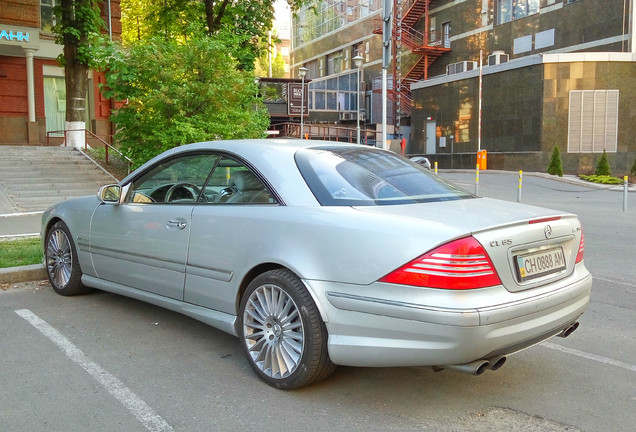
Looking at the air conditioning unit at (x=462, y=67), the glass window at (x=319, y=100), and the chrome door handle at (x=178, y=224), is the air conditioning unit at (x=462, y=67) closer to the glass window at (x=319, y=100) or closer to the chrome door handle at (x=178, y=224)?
the glass window at (x=319, y=100)

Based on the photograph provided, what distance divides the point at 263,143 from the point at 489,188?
63.4 feet

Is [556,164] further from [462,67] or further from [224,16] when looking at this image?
[224,16]

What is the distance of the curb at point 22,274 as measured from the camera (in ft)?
21.3

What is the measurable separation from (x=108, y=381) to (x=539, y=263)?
2858 millimetres

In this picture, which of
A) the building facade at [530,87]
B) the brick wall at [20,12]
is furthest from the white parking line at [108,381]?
the building facade at [530,87]

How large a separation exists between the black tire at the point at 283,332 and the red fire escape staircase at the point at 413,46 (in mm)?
38440

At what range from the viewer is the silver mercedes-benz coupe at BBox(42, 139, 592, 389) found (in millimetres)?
3148

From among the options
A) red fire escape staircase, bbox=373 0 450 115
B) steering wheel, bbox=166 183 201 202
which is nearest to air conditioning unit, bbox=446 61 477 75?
red fire escape staircase, bbox=373 0 450 115

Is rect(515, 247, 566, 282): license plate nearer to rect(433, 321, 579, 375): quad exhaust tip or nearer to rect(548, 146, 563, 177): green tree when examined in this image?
rect(433, 321, 579, 375): quad exhaust tip

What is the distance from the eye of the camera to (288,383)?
362cm

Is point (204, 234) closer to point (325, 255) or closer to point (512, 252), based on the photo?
point (325, 255)

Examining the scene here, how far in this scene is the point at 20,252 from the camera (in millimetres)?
7621

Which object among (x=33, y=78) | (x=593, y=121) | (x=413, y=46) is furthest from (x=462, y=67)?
(x=33, y=78)

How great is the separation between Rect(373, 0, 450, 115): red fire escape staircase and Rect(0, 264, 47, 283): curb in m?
36.5
